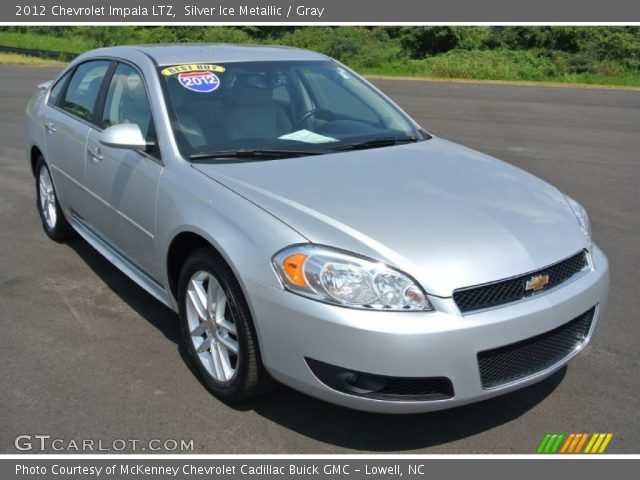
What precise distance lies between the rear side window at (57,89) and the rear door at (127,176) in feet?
3.57

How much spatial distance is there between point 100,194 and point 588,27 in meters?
30.9

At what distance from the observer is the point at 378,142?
13.5 ft

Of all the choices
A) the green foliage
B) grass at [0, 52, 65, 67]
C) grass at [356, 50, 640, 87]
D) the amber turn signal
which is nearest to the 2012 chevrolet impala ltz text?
the amber turn signal

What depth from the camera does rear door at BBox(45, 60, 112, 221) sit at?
4.75 meters

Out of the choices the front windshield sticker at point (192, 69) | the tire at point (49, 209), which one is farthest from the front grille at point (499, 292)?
the tire at point (49, 209)

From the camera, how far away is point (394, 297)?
9.00 ft

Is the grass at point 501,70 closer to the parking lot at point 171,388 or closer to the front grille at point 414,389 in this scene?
the parking lot at point 171,388

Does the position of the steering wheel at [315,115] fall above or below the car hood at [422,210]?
above

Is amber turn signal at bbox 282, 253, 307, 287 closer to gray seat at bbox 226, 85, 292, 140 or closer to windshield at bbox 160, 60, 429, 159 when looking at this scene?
windshield at bbox 160, 60, 429, 159

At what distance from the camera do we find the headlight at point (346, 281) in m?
2.74

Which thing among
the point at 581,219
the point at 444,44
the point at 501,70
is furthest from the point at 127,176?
the point at 444,44

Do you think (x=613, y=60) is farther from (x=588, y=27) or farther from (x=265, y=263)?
(x=265, y=263)

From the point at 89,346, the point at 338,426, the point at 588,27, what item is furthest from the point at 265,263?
the point at 588,27

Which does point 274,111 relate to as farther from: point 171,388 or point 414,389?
point 414,389
